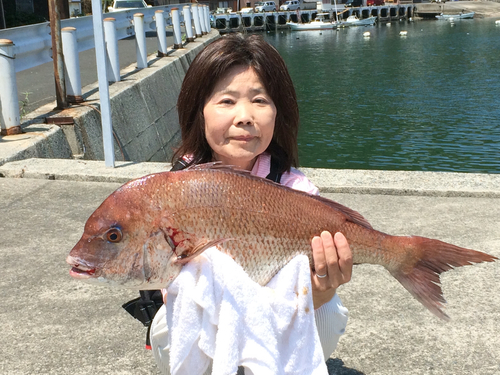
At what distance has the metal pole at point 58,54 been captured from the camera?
7438 millimetres

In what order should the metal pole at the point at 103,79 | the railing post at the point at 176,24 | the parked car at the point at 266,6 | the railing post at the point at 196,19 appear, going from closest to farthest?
1. the metal pole at the point at 103,79
2. the railing post at the point at 176,24
3. the railing post at the point at 196,19
4. the parked car at the point at 266,6

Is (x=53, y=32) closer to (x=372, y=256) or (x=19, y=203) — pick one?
(x=19, y=203)

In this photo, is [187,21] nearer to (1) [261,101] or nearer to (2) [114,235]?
(1) [261,101]

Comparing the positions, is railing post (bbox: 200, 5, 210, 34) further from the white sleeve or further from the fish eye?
the fish eye

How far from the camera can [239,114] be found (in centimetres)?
226

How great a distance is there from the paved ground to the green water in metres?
8.49

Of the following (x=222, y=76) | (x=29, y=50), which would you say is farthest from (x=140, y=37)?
(x=222, y=76)

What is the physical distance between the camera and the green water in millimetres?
13883

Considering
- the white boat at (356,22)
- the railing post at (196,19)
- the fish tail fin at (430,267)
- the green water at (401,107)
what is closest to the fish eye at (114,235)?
the fish tail fin at (430,267)

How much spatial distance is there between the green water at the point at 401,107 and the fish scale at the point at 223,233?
1112cm

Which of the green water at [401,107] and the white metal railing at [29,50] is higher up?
the white metal railing at [29,50]

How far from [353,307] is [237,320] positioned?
1.61 metres

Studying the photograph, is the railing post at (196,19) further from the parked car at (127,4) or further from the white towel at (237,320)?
the white towel at (237,320)

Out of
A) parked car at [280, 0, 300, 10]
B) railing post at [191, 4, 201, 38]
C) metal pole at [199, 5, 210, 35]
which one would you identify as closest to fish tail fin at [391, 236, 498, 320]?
railing post at [191, 4, 201, 38]
